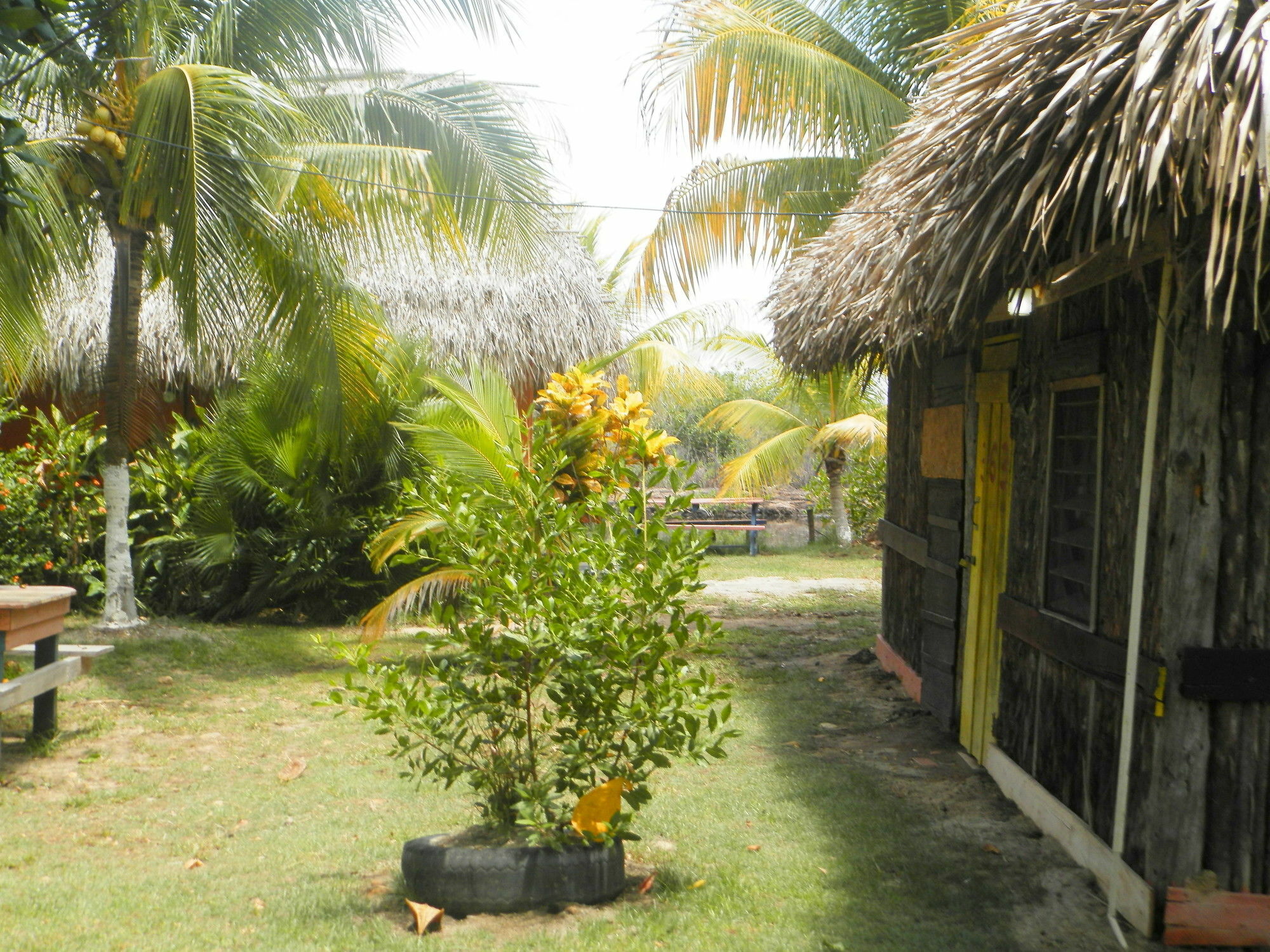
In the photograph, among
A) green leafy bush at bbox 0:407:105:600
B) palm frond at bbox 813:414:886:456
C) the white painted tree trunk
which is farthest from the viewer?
palm frond at bbox 813:414:886:456

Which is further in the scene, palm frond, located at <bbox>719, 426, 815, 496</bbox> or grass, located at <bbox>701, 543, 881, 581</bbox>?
palm frond, located at <bbox>719, 426, 815, 496</bbox>

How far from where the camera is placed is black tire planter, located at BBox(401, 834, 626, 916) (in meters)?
3.65

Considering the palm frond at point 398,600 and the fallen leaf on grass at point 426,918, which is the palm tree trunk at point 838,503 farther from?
the fallen leaf on grass at point 426,918

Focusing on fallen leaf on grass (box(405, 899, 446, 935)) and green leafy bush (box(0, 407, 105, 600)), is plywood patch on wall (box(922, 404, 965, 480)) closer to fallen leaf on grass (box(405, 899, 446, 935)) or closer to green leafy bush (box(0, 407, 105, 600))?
fallen leaf on grass (box(405, 899, 446, 935))

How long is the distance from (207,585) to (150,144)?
455 centimetres

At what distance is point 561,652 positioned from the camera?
12.1 feet

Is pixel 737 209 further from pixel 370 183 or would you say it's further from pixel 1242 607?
pixel 1242 607

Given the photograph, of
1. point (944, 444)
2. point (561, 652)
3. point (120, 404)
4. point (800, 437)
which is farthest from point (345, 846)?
point (800, 437)

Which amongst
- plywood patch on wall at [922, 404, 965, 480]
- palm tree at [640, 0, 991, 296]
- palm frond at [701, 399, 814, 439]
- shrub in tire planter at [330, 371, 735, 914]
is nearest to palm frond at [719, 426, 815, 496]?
palm frond at [701, 399, 814, 439]

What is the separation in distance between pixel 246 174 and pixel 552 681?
4956 millimetres

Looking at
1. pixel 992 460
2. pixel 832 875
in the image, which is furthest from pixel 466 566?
pixel 992 460

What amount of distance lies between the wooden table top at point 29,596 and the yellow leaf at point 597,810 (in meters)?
3.22

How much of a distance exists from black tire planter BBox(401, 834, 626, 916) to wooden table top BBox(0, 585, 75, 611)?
281 cm

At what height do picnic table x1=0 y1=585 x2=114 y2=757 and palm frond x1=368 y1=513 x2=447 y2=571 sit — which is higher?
palm frond x1=368 y1=513 x2=447 y2=571
